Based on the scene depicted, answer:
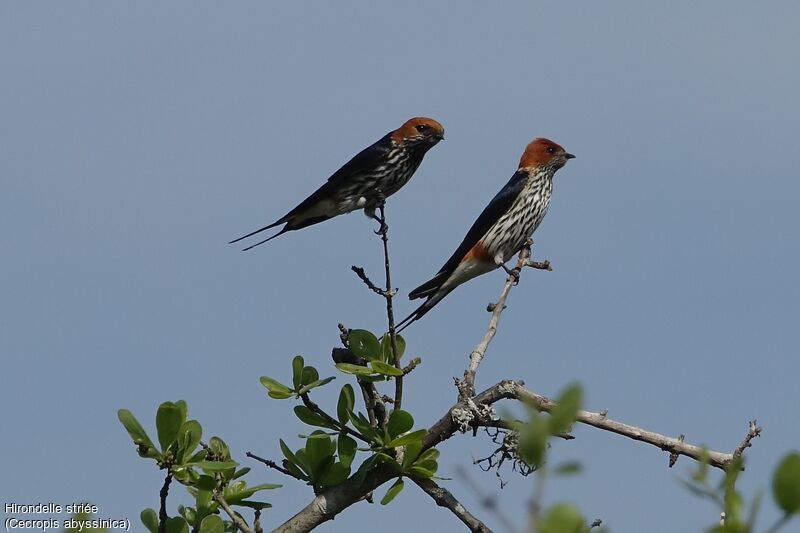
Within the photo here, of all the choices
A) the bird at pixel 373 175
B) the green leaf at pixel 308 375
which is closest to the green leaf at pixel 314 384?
the green leaf at pixel 308 375

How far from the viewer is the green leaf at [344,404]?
4.44 metres

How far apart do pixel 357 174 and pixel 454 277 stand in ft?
4.66

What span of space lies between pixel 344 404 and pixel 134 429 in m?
0.92

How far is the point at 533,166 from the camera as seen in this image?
9.88 metres

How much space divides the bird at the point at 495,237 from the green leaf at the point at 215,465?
4.45 meters

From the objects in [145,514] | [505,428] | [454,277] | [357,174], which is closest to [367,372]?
[505,428]

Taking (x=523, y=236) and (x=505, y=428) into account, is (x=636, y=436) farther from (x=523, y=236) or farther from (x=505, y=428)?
(x=523, y=236)

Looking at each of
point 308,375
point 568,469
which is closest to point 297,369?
point 308,375

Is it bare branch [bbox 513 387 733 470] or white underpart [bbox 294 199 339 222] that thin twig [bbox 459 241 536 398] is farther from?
white underpart [bbox 294 199 339 222]

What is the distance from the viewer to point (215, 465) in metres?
4.04

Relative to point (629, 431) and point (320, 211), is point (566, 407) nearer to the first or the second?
point (629, 431)

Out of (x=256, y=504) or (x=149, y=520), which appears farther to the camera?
(x=256, y=504)

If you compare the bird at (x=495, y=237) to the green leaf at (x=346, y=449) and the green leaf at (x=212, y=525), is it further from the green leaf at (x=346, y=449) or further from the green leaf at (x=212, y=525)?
the green leaf at (x=212, y=525)

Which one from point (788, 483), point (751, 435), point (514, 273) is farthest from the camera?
point (514, 273)
